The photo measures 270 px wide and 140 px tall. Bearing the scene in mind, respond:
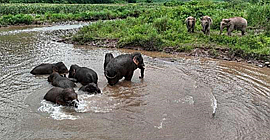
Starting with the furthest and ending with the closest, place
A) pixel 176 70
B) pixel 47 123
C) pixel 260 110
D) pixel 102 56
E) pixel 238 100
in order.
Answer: pixel 102 56 < pixel 176 70 < pixel 238 100 < pixel 260 110 < pixel 47 123

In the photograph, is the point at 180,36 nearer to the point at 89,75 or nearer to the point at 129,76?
the point at 129,76

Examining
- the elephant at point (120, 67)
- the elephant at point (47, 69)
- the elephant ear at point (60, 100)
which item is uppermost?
the elephant at point (120, 67)

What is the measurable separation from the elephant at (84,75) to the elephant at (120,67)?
43 cm

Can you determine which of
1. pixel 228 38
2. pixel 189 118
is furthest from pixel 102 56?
pixel 189 118

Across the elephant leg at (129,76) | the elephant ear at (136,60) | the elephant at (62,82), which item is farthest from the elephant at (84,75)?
the elephant ear at (136,60)

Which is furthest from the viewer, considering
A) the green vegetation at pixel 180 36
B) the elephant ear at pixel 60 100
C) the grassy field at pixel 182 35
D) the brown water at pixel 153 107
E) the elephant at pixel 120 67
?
the grassy field at pixel 182 35

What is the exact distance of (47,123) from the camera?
6.62m

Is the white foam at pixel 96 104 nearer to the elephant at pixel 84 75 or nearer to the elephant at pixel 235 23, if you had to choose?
the elephant at pixel 84 75

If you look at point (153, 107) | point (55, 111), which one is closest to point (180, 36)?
point (153, 107)

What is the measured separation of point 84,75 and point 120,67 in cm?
125

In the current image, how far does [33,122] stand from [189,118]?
12.7 feet

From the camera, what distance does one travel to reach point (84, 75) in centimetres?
931

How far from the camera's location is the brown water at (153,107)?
628 cm

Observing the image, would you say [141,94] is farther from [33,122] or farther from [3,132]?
[3,132]
